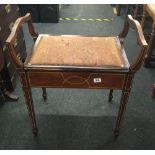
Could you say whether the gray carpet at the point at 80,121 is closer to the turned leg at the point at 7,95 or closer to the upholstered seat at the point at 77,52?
the turned leg at the point at 7,95

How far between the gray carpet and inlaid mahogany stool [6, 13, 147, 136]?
326mm

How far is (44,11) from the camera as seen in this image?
9.84ft

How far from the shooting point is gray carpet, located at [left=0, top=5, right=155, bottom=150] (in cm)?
135

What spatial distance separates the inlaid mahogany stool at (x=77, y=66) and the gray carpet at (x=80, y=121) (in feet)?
1.07

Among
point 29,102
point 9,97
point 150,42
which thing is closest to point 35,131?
point 29,102

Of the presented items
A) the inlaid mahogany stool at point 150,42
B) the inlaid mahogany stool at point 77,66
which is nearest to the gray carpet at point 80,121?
the inlaid mahogany stool at point 150,42

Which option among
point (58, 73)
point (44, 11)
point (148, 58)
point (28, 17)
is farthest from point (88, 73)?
point (44, 11)

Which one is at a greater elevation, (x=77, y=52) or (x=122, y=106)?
(x=77, y=52)

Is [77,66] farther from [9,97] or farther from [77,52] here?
[9,97]

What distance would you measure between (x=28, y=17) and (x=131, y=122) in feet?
3.23

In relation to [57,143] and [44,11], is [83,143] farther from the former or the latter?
[44,11]

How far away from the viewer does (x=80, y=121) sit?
1.50 m

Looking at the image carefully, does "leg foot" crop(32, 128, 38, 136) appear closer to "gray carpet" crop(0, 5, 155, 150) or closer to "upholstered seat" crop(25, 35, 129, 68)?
"gray carpet" crop(0, 5, 155, 150)

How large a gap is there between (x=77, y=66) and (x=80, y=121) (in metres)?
0.61
